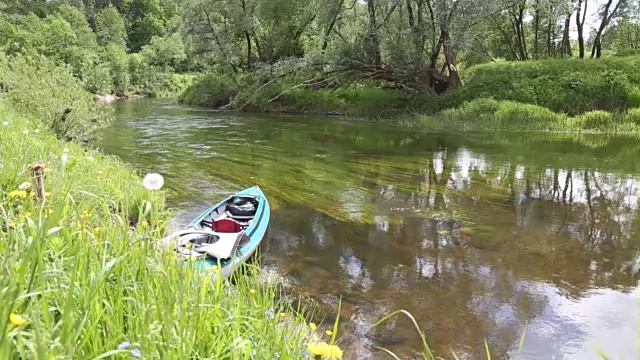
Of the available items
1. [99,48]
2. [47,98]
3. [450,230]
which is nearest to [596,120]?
[450,230]

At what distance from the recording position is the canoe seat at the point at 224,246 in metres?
4.87

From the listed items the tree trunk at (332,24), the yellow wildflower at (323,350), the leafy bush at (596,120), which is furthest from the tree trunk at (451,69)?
the yellow wildflower at (323,350)

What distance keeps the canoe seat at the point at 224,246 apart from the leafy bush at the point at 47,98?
6327mm

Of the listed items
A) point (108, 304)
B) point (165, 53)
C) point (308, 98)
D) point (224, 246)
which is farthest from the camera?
point (165, 53)

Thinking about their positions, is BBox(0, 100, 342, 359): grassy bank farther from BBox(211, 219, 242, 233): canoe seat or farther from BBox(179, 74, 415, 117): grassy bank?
BBox(179, 74, 415, 117): grassy bank

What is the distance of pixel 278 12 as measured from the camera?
26.6 metres

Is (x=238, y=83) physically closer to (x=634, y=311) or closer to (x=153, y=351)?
(x=634, y=311)

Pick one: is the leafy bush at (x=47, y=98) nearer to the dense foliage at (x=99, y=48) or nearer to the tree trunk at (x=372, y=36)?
the tree trunk at (x=372, y=36)

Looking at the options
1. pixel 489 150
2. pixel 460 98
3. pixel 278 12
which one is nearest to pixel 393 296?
pixel 489 150

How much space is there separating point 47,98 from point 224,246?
747cm

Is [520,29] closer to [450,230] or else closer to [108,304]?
[450,230]

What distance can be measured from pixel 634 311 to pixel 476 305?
154 cm

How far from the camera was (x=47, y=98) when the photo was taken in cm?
1035

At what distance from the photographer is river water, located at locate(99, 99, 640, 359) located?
4578mm
